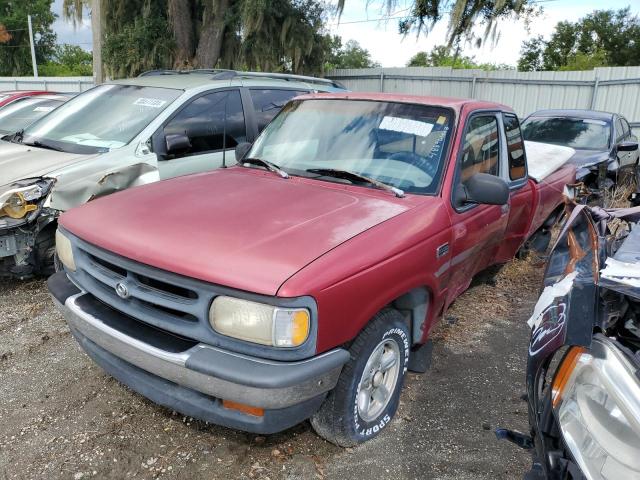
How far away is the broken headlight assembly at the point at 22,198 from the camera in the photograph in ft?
13.4

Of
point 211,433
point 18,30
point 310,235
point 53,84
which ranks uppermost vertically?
point 18,30

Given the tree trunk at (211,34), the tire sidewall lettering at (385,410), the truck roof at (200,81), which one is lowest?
the tire sidewall lettering at (385,410)

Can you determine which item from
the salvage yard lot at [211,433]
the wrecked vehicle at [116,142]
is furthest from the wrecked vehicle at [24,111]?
the salvage yard lot at [211,433]

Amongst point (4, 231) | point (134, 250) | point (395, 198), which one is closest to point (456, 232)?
point (395, 198)

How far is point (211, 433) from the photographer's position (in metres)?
2.82

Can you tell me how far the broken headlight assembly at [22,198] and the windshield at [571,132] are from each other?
7518mm

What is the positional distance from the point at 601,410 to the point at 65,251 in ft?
8.84

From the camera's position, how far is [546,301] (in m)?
2.17

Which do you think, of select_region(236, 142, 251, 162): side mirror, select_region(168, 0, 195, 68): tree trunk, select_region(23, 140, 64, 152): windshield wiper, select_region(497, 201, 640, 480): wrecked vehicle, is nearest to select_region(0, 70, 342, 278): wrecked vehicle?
select_region(23, 140, 64, 152): windshield wiper

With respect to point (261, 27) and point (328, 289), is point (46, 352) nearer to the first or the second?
point (328, 289)

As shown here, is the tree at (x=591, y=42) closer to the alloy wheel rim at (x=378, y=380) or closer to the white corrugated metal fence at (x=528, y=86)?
the white corrugated metal fence at (x=528, y=86)

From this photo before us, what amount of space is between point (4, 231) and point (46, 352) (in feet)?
3.71

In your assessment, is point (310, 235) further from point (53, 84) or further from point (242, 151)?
point (53, 84)

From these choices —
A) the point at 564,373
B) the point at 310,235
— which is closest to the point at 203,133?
the point at 310,235
